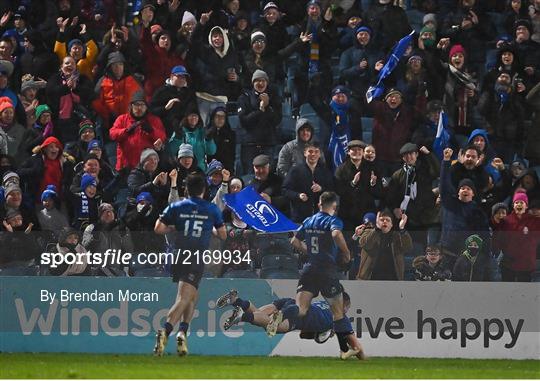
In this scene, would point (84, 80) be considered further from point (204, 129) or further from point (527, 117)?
point (527, 117)

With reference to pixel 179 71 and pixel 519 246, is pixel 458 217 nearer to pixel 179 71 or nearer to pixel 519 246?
pixel 519 246

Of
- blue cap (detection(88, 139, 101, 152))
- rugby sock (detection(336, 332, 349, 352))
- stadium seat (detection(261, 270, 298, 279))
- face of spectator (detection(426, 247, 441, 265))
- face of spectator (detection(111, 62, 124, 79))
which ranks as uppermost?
face of spectator (detection(111, 62, 124, 79))

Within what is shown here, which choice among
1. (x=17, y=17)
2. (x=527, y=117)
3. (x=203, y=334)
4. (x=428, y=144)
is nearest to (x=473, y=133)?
(x=428, y=144)

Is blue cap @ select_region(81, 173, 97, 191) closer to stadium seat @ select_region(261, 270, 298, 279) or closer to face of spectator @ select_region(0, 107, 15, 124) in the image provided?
face of spectator @ select_region(0, 107, 15, 124)

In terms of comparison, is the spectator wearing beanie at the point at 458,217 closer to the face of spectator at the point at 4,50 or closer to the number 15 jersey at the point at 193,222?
the number 15 jersey at the point at 193,222

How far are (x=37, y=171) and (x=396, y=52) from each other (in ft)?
18.7

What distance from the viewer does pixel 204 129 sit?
2088 cm

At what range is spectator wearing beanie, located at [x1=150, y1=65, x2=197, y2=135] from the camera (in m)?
21.1

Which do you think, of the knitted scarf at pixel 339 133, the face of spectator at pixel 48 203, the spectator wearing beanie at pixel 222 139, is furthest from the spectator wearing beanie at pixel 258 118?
the face of spectator at pixel 48 203

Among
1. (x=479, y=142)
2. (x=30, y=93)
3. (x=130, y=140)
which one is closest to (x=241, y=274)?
(x=130, y=140)

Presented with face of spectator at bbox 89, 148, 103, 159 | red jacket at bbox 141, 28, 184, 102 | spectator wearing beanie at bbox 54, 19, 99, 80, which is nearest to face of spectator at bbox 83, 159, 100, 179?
face of spectator at bbox 89, 148, 103, 159

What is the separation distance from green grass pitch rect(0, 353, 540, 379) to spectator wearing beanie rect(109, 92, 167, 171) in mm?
3615

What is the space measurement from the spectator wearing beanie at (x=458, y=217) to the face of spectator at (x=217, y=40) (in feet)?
14.4

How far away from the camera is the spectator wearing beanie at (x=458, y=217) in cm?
1847
